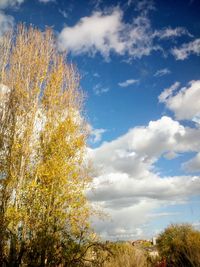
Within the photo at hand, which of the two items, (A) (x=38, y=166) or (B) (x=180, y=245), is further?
(B) (x=180, y=245)

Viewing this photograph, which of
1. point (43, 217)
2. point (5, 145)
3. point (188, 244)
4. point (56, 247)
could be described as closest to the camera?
point (56, 247)

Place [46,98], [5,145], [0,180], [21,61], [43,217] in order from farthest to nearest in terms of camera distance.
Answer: [21,61]
[46,98]
[5,145]
[0,180]
[43,217]

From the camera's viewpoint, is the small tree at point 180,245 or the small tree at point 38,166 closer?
the small tree at point 38,166

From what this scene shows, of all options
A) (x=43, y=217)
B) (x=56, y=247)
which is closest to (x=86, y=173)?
(x=43, y=217)

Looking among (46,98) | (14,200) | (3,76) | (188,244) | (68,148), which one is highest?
(3,76)

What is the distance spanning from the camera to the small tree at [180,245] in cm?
1484

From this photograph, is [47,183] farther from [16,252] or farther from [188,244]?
[188,244]

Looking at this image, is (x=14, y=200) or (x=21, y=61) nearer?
(x=14, y=200)

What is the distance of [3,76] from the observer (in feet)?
43.3

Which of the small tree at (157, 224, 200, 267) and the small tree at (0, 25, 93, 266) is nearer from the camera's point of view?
the small tree at (0, 25, 93, 266)

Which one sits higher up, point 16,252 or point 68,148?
point 68,148

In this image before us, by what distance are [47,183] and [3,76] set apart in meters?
5.28

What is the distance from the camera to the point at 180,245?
16.8 m

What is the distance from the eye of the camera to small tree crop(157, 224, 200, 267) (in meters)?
14.8
